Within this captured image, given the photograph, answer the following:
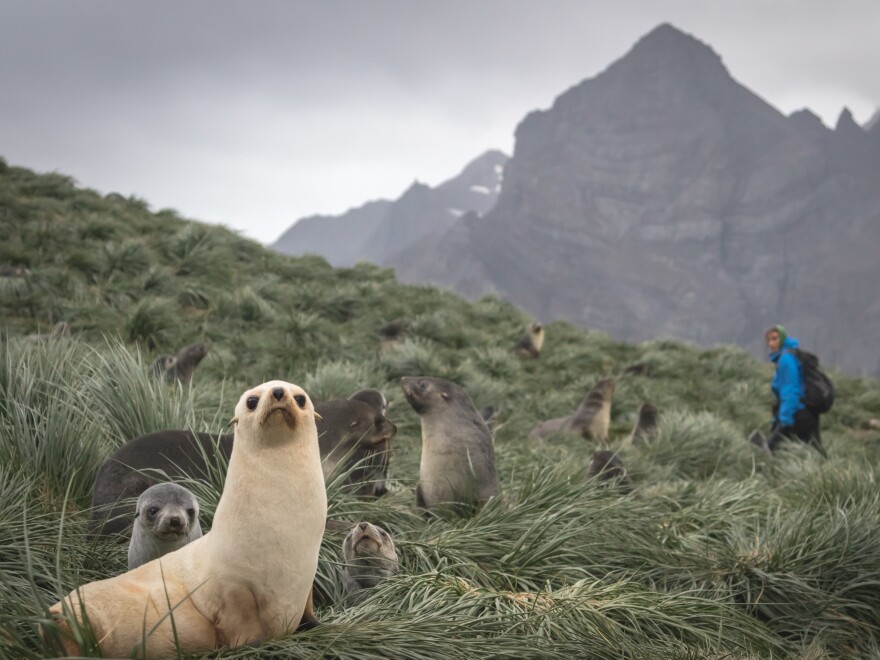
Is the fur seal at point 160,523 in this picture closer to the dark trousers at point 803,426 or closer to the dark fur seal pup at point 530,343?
the dark trousers at point 803,426

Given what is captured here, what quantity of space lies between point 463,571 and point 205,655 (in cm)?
140

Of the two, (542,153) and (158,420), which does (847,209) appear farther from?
(158,420)

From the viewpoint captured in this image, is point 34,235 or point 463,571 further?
point 34,235

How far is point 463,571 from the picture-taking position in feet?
10.5

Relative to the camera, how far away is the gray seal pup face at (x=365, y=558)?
9.84 feet

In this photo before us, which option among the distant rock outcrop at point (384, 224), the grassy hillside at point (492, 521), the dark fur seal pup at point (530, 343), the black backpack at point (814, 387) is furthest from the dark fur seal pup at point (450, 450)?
the distant rock outcrop at point (384, 224)

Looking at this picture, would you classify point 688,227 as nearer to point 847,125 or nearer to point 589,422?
point 847,125

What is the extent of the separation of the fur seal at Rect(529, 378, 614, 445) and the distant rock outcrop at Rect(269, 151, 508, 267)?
95.3 m

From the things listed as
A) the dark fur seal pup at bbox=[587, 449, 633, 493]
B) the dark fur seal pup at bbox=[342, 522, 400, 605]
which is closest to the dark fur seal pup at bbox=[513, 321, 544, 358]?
the dark fur seal pup at bbox=[587, 449, 633, 493]

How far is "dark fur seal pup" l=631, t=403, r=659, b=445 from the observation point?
7.61 meters

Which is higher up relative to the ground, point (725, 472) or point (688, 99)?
point (688, 99)

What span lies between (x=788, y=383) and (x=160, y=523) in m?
7.59

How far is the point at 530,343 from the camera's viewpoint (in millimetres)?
12281

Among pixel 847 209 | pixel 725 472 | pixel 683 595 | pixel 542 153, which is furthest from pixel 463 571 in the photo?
pixel 542 153
